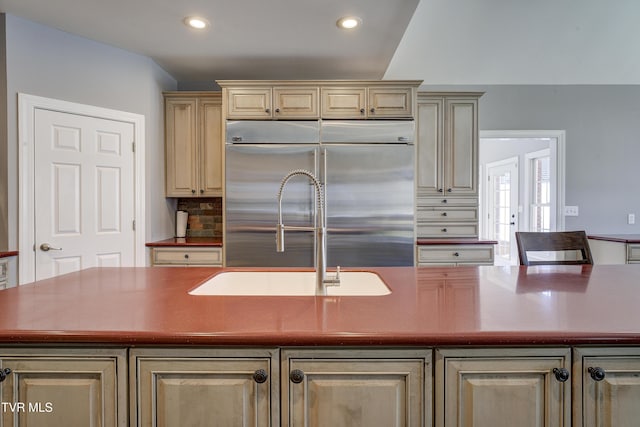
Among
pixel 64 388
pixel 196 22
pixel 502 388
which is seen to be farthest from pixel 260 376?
pixel 196 22

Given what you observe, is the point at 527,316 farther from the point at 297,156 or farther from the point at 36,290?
the point at 297,156

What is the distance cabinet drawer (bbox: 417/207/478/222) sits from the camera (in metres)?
3.30

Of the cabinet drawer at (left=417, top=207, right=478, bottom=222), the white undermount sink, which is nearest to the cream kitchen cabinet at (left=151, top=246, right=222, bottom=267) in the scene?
the white undermount sink

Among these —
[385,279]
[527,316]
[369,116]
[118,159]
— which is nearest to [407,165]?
[369,116]

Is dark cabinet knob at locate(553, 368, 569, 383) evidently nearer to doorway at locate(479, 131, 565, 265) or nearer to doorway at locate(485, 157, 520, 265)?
doorway at locate(479, 131, 565, 265)

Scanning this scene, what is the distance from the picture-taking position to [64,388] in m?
0.87

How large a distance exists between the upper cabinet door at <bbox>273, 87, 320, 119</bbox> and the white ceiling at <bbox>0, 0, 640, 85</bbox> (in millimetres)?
314

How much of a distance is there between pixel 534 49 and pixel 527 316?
137 inches

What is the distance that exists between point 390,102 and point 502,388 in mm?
2572

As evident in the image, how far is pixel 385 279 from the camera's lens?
1.46 metres

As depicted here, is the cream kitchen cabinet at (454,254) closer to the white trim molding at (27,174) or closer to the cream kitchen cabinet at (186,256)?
the cream kitchen cabinet at (186,256)

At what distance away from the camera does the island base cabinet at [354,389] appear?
0.87 m

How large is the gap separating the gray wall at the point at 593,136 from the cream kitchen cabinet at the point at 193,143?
269cm

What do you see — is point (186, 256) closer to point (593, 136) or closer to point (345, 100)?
point (345, 100)
